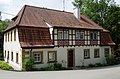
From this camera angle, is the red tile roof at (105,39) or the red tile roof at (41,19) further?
the red tile roof at (105,39)

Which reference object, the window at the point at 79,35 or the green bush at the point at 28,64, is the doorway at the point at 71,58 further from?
the green bush at the point at 28,64

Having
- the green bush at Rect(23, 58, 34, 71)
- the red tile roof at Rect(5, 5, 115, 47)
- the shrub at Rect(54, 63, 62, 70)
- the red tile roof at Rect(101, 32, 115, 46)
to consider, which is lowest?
the shrub at Rect(54, 63, 62, 70)

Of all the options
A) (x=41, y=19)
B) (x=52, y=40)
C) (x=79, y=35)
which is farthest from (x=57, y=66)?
(x=41, y=19)

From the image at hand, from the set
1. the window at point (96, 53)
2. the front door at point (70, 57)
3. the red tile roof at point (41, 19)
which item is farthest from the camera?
the window at point (96, 53)

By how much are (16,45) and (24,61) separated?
3.18m

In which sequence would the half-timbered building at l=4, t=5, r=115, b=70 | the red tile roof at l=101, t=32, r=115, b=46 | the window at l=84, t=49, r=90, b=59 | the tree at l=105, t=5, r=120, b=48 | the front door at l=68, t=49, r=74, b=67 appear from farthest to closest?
the tree at l=105, t=5, r=120, b=48 < the red tile roof at l=101, t=32, r=115, b=46 < the window at l=84, t=49, r=90, b=59 < the front door at l=68, t=49, r=74, b=67 < the half-timbered building at l=4, t=5, r=115, b=70

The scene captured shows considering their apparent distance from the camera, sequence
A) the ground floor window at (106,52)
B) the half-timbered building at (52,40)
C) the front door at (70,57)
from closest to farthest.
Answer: the half-timbered building at (52,40) < the front door at (70,57) < the ground floor window at (106,52)

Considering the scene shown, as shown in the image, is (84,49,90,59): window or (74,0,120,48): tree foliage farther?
(74,0,120,48): tree foliage

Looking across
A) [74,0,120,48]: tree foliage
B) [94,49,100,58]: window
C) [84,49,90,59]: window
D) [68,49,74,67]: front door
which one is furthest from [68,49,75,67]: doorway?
[74,0,120,48]: tree foliage

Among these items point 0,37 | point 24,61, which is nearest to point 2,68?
point 24,61

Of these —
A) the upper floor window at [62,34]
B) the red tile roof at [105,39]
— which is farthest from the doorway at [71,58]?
the red tile roof at [105,39]

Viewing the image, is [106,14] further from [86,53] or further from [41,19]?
[41,19]

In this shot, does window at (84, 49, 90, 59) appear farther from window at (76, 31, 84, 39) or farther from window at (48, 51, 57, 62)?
window at (48, 51, 57, 62)

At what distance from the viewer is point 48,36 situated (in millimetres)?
26328
